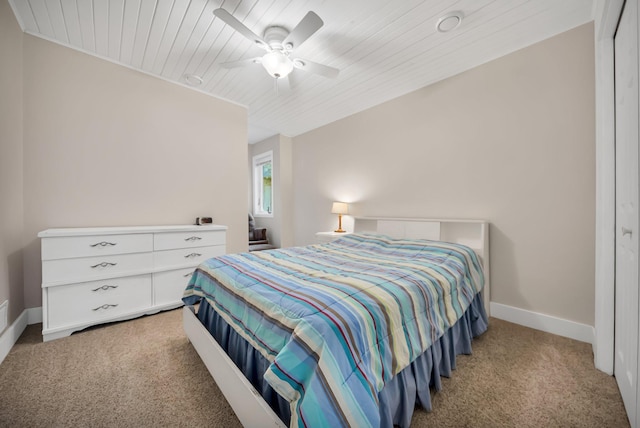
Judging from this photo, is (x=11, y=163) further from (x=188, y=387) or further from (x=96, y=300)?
(x=188, y=387)

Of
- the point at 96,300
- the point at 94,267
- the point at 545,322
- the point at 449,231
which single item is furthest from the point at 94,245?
the point at 545,322

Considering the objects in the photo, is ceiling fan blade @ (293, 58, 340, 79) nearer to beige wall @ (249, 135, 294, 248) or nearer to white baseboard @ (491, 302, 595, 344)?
white baseboard @ (491, 302, 595, 344)

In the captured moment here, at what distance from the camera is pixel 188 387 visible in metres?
1.45

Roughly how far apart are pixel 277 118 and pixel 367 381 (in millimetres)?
3817

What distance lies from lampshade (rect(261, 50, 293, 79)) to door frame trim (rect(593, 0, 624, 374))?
203 cm

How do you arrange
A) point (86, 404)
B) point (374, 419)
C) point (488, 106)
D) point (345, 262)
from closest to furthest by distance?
point (374, 419), point (86, 404), point (345, 262), point (488, 106)

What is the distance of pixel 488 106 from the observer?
245 cm

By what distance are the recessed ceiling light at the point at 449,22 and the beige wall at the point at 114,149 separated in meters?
2.62

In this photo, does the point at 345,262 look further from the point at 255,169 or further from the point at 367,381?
the point at 255,169

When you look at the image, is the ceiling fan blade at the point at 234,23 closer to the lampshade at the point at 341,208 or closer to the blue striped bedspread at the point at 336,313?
the blue striped bedspread at the point at 336,313

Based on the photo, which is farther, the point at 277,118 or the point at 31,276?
the point at 277,118

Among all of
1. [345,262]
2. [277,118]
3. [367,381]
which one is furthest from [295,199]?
[367,381]

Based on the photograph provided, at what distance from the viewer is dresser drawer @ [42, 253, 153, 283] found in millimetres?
1950

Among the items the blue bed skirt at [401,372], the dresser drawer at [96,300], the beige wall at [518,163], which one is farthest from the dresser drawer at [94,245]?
the beige wall at [518,163]
